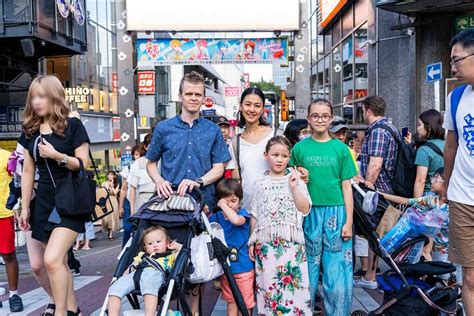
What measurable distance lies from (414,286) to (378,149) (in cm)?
208

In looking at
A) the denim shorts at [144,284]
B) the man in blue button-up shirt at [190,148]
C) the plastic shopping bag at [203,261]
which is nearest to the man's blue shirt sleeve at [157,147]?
the man in blue button-up shirt at [190,148]

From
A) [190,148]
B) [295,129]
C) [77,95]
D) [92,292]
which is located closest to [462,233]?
[190,148]

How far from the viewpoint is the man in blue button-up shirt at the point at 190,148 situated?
4.52 metres

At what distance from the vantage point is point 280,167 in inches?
173

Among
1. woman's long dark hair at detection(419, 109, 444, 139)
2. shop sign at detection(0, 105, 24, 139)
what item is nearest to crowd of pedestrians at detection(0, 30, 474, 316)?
woman's long dark hair at detection(419, 109, 444, 139)

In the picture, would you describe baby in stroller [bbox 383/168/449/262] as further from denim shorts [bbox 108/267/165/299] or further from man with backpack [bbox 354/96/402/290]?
denim shorts [bbox 108/267/165/299]

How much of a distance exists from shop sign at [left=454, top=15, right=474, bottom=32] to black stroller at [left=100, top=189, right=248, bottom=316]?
412 inches

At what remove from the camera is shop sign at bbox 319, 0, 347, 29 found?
61.5ft

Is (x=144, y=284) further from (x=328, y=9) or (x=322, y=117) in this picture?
Answer: (x=328, y=9)

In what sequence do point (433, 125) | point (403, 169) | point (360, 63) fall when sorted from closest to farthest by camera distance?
point (433, 125) → point (403, 169) → point (360, 63)

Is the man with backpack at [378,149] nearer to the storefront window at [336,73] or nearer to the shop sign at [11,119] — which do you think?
the storefront window at [336,73]

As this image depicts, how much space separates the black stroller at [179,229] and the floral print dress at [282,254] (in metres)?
0.32

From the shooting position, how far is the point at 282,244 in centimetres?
434

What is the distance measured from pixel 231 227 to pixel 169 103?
4631 centimetres
